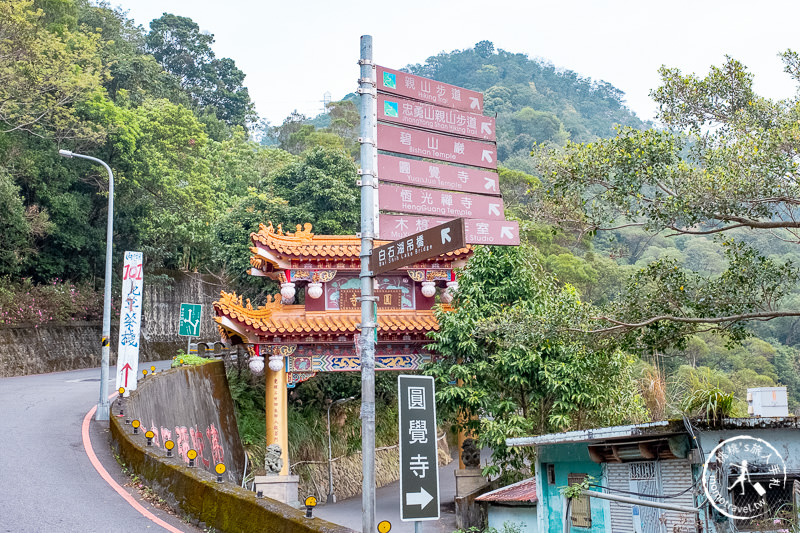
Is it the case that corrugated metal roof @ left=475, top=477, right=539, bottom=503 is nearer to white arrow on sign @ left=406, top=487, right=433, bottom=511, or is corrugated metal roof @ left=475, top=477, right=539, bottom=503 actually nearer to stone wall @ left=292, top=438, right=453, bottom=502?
stone wall @ left=292, top=438, right=453, bottom=502

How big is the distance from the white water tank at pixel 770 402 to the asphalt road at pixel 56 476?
356 inches

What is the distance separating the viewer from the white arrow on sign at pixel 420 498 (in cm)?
597

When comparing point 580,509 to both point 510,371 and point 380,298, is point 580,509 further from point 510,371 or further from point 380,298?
point 380,298

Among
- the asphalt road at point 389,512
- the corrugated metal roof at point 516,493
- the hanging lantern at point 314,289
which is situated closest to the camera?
the corrugated metal roof at point 516,493

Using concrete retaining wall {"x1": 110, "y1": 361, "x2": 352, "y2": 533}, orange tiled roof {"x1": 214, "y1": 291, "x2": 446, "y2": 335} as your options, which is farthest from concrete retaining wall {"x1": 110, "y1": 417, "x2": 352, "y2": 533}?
orange tiled roof {"x1": 214, "y1": 291, "x2": 446, "y2": 335}

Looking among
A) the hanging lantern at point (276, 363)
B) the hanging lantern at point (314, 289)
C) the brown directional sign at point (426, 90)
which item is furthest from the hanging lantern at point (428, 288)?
the brown directional sign at point (426, 90)

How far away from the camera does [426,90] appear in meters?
9.03

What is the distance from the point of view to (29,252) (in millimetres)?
28578

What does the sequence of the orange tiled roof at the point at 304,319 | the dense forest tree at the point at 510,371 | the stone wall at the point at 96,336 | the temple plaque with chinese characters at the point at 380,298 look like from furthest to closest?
1. the stone wall at the point at 96,336
2. the temple plaque with chinese characters at the point at 380,298
3. the orange tiled roof at the point at 304,319
4. the dense forest tree at the point at 510,371

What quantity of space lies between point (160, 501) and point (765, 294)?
8.95m

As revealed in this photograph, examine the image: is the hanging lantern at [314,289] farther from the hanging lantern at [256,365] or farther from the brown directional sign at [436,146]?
the brown directional sign at [436,146]

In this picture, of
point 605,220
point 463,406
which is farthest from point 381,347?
point 605,220

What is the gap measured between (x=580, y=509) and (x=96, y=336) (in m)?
23.5

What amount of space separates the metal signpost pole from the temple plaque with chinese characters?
29.0 ft
